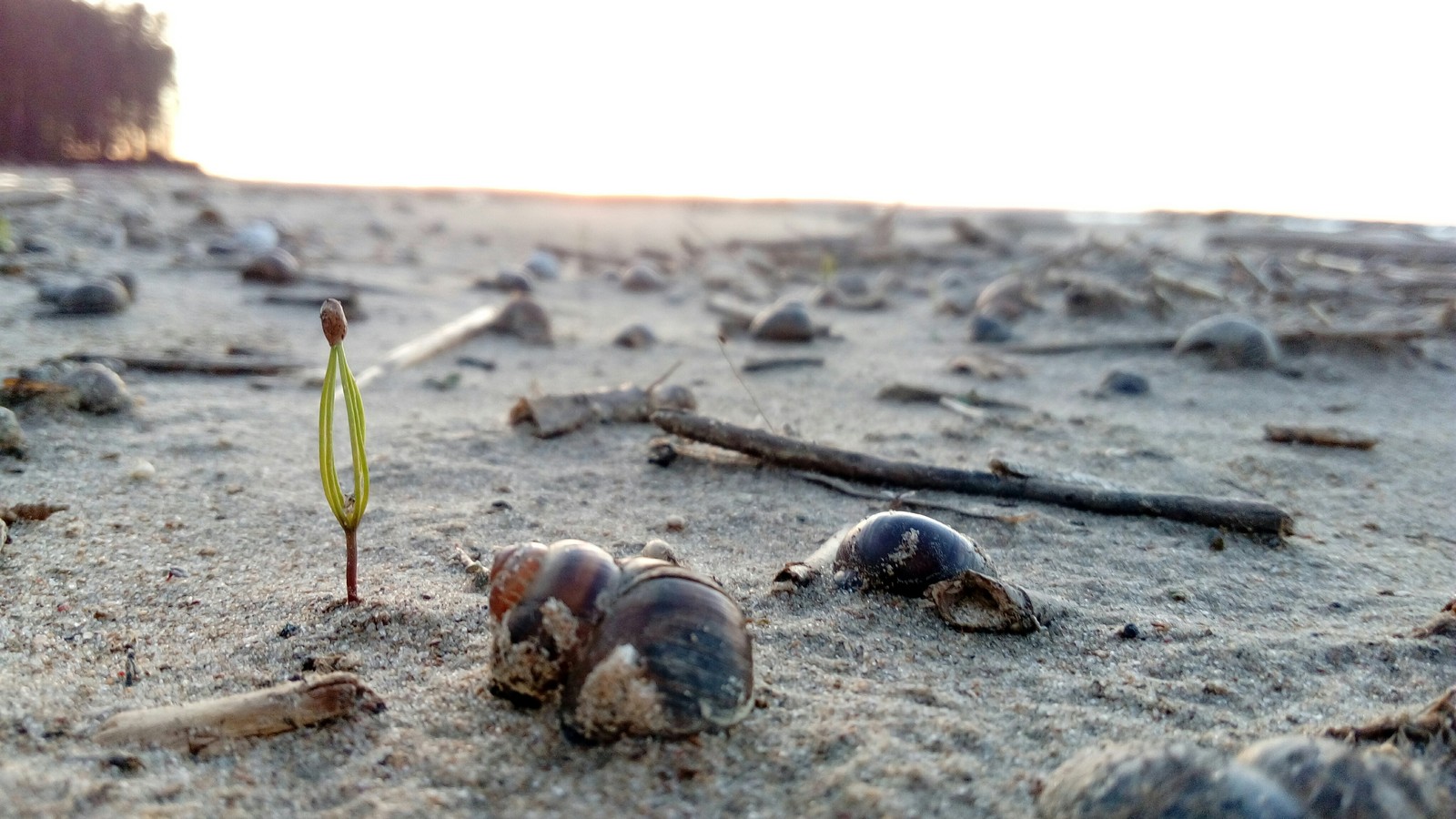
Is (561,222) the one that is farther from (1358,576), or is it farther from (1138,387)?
(1358,576)

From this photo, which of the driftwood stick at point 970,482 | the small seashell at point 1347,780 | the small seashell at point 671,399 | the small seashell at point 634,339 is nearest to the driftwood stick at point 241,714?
the small seashell at point 1347,780

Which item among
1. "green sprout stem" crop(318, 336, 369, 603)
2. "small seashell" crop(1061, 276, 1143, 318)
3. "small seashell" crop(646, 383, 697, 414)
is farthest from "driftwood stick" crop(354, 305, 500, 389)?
"small seashell" crop(1061, 276, 1143, 318)

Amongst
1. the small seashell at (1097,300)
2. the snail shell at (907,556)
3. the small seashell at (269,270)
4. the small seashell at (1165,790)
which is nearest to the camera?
the small seashell at (1165,790)

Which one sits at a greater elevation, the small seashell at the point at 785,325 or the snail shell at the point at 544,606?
the small seashell at the point at 785,325

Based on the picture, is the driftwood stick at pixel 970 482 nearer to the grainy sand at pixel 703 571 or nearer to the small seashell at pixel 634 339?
the grainy sand at pixel 703 571

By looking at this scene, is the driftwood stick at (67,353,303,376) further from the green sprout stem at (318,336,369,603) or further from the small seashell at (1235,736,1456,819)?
the small seashell at (1235,736,1456,819)

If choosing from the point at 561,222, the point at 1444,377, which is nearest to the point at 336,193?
the point at 561,222
